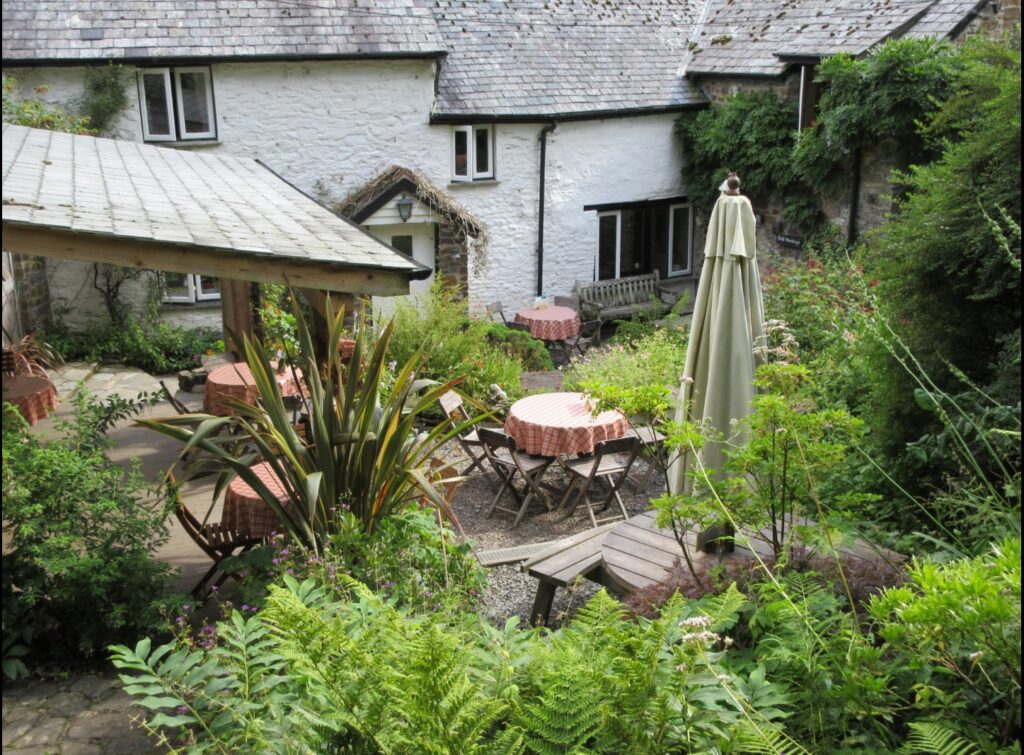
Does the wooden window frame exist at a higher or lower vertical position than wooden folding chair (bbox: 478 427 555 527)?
higher

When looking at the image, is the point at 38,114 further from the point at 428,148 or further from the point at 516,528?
the point at 516,528

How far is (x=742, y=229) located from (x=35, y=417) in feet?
25.2

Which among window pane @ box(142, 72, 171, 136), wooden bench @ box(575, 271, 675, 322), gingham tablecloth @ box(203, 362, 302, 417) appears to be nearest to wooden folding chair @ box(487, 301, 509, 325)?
wooden bench @ box(575, 271, 675, 322)

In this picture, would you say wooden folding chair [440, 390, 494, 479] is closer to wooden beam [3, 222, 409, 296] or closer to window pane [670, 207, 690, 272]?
wooden beam [3, 222, 409, 296]

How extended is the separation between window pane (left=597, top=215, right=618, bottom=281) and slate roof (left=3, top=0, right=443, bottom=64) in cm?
460

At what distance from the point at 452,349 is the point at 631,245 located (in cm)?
720

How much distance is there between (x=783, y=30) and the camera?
15828mm

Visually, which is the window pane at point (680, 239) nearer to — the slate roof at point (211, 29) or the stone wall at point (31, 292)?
the slate roof at point (211, 29)

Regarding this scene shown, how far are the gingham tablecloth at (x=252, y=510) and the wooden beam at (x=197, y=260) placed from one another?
128cm

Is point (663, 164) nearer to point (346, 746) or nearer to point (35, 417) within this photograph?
point (35, 417)

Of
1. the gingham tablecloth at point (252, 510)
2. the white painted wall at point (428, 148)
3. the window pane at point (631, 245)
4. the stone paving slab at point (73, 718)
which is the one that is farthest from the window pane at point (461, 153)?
the stone paving slab at point (73, 718)

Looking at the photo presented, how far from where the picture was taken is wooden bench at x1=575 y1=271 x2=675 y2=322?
1662 cm

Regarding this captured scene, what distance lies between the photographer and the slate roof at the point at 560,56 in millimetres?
15820

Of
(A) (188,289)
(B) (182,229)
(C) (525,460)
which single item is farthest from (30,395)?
(A) (188,289)
